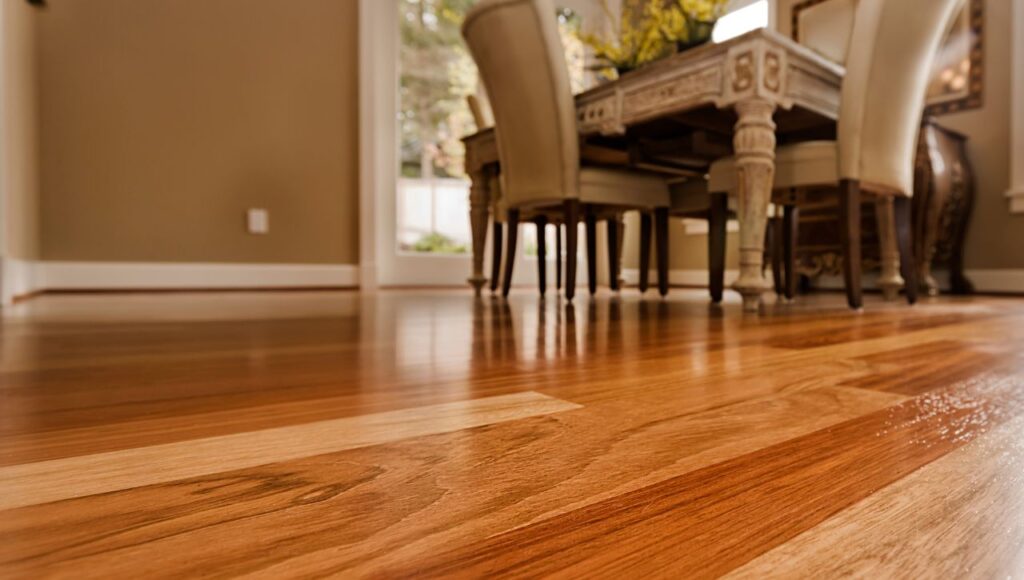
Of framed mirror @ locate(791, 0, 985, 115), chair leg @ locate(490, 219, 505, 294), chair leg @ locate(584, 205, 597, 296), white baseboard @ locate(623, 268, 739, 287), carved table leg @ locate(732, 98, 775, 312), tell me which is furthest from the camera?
white baseboard @ locate(623, 268, 739, 287)

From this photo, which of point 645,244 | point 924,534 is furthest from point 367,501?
point 645,244

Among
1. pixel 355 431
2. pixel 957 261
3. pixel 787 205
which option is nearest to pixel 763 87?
pixel 787 205

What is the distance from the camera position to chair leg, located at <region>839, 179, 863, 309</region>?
1569 millimetres

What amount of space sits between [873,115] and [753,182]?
0.42 meters

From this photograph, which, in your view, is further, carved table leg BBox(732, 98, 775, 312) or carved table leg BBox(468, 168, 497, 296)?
carved table leg BBox(468, 168, 497, 296)

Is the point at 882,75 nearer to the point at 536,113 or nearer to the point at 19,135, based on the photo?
the point at 536,113

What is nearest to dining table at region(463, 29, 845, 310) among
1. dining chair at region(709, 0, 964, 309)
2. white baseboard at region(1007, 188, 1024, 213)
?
dining chair at region(709, 0, 964, 309)

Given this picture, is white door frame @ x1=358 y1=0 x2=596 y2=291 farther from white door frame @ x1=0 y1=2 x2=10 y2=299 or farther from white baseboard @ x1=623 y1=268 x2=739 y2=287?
white door frame @ x1=0 y1=2 x2=10 y2=299

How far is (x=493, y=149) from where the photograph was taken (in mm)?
2463

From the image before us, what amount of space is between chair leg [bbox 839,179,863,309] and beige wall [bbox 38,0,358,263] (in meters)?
2.51

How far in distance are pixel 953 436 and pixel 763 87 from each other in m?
1.37

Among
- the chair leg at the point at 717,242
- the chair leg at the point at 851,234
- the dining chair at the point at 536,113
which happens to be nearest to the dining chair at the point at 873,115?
the chair leg at the point at 851,234

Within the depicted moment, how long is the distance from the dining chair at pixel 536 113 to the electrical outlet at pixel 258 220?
158 cm

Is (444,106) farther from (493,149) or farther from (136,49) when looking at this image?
(136,49)
